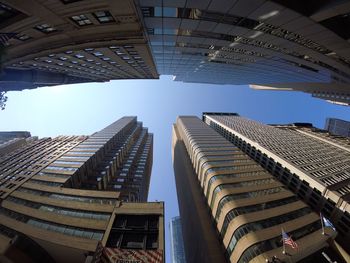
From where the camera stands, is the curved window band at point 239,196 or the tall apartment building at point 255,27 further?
the curved window band at point 239,196

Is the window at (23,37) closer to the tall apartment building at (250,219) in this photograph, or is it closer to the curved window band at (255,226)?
the tall apartment building at (250,219)

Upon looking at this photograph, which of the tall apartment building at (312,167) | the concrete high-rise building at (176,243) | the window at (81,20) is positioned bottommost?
the concrete high-rise building at (176,243)

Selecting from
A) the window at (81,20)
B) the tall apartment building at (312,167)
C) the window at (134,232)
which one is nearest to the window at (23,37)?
the window at (81,20)

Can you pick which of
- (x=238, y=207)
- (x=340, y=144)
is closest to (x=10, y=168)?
(x=238, y=207)

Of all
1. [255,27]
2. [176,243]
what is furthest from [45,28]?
[176,243]

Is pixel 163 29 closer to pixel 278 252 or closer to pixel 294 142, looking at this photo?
pixel 278 252

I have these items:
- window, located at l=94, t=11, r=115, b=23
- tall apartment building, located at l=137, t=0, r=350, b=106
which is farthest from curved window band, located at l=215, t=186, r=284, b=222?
window, located at l=94, t=11, r=115, b=23

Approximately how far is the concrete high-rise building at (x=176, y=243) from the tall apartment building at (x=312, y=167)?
278 ft

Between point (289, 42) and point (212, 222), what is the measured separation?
3965cm

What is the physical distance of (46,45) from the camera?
2298cm

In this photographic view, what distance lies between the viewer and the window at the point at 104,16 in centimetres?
1869

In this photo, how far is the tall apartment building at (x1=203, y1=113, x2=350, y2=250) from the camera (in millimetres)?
55281

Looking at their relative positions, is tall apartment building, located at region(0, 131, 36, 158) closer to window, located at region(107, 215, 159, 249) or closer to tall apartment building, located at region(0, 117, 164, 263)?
tall apartment building, located at region(0, 117, 164, 263)

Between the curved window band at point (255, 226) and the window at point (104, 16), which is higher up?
the window at point (104, 16)
